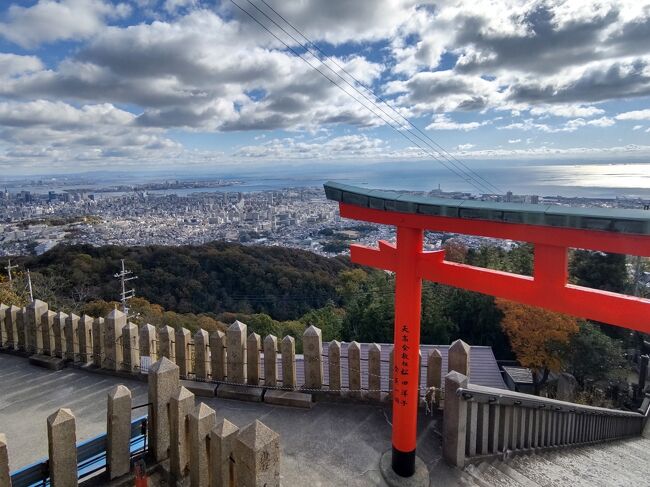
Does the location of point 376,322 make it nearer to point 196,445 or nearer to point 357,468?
point 357,468

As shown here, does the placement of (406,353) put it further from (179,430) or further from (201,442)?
(179,430)

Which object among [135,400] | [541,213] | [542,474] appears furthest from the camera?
[135,400]

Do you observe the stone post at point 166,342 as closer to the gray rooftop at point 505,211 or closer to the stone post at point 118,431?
the stone post at point 118,431

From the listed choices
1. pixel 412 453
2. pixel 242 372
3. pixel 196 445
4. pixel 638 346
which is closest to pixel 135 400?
pixel 242 372

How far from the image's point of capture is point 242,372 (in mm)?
5207

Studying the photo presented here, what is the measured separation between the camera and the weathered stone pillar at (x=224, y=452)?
2750 mm

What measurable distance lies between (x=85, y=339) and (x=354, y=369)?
13.3 ft

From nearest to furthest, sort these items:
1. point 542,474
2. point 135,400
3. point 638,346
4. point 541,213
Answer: point 541,213
point 542,474
point 135,400
point 638,346

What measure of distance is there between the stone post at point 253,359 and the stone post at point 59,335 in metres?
3.05

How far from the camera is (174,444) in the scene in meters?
3.39

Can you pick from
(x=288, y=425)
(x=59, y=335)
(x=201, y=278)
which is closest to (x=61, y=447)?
(x=288, y=425)

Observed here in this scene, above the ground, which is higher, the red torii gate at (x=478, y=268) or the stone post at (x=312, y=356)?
the red torii gate at (x=478, y=268)

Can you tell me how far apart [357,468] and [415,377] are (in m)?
1.12

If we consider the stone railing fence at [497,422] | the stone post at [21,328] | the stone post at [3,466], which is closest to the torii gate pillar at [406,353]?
the stone railing fence at [497,422]
